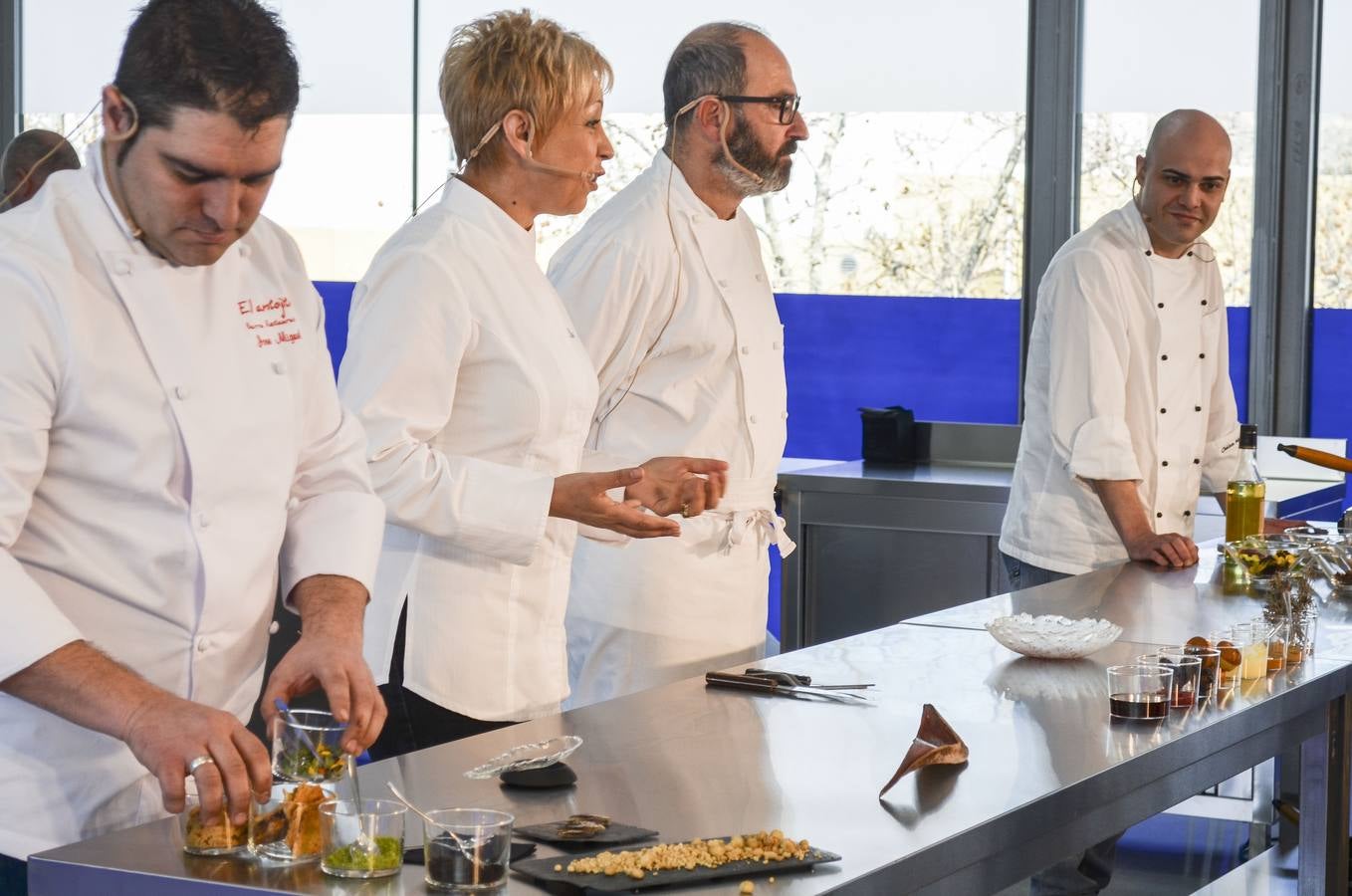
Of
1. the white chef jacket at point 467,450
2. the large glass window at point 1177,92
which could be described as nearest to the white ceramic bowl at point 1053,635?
the white chef jacket at point 467,450

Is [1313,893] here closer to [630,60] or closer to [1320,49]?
[1320,49]

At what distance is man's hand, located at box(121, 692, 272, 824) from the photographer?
1.30 meters

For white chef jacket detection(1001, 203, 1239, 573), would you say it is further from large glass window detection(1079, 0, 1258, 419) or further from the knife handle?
large glass window detection(1079, 0, 1258, 419)

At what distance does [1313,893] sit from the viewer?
8.09 ft

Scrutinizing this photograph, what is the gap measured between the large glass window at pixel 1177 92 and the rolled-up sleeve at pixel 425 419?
3395mm

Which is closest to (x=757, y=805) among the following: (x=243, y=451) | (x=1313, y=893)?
(x=243, y=451)

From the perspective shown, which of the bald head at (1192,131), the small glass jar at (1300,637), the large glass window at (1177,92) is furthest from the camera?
the large glass window at (1177,92)

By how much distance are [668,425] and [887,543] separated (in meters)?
2.00

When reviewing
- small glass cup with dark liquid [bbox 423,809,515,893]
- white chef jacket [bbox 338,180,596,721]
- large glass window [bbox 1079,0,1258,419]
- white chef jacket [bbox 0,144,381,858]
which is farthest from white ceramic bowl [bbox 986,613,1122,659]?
large glass window [bbox 1079,0,1258,419]

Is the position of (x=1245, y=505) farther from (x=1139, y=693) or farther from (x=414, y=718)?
(x=414, y=718)

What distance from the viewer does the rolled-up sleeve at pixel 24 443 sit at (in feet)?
4.45

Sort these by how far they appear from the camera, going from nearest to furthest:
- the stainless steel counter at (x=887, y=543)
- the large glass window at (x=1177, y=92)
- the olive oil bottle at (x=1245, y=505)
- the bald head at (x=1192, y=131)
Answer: the olive oil bottle at (x=1245, y=505) < the bald head at (x=1192, y=131) < the stainless steel counter at (x=887, y=543) < the large glass window at (x=1177, y=92)

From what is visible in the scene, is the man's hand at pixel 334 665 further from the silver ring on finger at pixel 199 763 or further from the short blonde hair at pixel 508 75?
the short blonde hair at pixel 508 75

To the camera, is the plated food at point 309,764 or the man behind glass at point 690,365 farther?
the man behind glass at point 690,365
